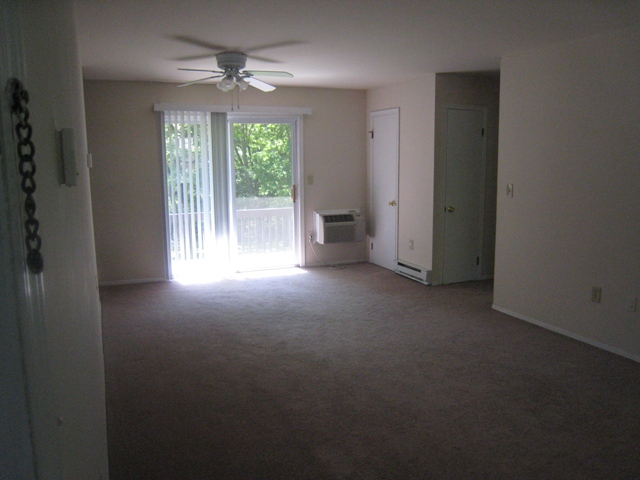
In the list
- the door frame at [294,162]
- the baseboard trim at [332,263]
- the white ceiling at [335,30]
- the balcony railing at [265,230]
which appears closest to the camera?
the white ceiling at [335,30]

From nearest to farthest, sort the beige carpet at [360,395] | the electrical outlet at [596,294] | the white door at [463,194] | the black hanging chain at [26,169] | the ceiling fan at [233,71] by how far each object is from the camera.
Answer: the black hanging chain at [26,169] < the beige carpet at [360,395] < the electrical outlet at [596,294] < the ceiling fan at [233,71] < the white door at [463,194]

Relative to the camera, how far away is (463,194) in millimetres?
5785

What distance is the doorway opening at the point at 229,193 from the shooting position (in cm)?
605

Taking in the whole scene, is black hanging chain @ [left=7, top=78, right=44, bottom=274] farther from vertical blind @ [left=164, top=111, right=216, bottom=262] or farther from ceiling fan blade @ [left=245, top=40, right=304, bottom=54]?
Answer: vertical blind @ [left=164, top=111, right=216, bottom=262]

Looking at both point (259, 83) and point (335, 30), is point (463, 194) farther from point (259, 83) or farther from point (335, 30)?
point (335, 30)

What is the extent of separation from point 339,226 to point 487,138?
210 cm

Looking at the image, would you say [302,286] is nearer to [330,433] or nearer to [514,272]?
[514,272]

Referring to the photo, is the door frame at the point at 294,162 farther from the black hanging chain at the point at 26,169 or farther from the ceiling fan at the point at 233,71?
the black hanging chain at the point at 26,169

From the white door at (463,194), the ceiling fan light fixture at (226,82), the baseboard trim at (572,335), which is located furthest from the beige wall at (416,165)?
the ceiling fan light fixture at (226,82)

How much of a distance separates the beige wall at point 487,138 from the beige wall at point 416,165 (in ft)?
0.23

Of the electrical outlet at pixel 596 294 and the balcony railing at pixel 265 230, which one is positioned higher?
the balcony railing at pixel 265 230

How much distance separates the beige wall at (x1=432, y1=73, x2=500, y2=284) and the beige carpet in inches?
43.7

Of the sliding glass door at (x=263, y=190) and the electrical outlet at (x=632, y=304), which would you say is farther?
the sliding glass door at (x=263, y=190)

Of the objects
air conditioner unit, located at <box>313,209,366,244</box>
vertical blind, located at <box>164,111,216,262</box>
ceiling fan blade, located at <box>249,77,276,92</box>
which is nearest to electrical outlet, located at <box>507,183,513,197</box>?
ceiling fan blade, located at <box>249,77,276,92</box>
